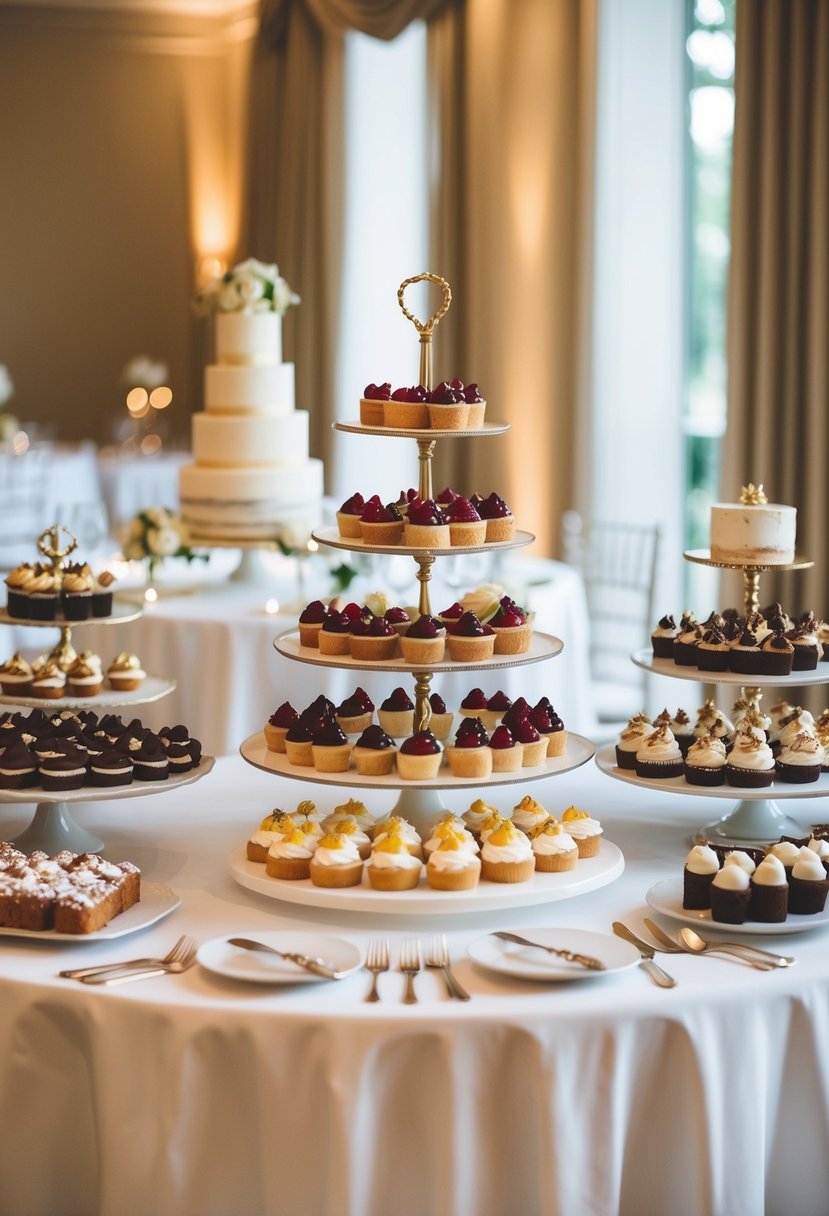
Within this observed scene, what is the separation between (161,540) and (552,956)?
3003 mm

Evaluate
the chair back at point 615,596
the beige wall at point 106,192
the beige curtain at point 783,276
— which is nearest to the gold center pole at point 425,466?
the chair back at point 615,596

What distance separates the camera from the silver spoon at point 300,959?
2.06m

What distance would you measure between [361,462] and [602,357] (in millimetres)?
2610

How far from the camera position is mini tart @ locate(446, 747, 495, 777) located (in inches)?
97.1

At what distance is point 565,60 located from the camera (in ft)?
23.2

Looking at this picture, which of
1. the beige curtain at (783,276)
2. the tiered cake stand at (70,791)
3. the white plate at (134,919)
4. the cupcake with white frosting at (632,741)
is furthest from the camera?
the beige curtain at (783,276)

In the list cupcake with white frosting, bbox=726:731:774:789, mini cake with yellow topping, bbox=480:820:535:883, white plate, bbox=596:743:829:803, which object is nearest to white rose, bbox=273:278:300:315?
white plate, bbox=596:743:829:803

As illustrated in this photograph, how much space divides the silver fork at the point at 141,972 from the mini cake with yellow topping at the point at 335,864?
282mm

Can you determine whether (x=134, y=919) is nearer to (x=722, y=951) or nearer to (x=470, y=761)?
(x=470, y=761)

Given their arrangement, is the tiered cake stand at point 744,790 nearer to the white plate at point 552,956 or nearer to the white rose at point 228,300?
the white plate at point 552,956

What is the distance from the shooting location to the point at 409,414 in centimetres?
259

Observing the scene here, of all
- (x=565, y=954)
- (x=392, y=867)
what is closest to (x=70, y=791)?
(x=392, y=867)

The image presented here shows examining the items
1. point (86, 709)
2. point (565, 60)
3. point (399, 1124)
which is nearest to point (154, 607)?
point (86, 709)

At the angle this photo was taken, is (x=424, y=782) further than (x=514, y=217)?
No
